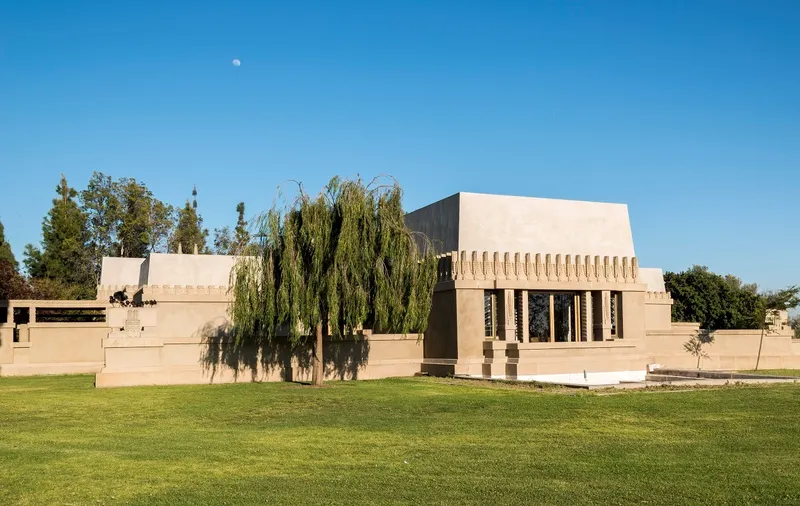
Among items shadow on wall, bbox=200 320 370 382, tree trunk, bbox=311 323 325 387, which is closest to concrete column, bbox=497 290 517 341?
shadow on wall, bbox=200 320 370 382

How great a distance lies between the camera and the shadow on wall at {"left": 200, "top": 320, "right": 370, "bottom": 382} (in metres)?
25.4

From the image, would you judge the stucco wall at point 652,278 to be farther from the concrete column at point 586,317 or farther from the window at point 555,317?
the concrete column at point 586,317

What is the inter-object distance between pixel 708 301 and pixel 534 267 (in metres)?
30.6

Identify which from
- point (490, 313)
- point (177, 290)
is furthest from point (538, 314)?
point (177, 290)

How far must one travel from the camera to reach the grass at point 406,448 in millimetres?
9047

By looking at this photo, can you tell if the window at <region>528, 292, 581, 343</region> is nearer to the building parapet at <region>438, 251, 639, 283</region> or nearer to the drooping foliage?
the building parapet at <region>438, 251, 639, 283</region>

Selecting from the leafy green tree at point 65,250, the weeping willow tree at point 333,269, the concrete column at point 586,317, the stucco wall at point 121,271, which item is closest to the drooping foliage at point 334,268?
the weeping willow tree at point 333,269

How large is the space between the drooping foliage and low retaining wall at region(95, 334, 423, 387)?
7.19 ft

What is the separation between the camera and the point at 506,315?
1086 inches

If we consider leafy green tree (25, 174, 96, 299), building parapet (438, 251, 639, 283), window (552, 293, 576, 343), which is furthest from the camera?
leafy green tree (25, 174, 96, 299)

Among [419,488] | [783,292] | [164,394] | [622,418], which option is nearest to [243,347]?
[164,394]

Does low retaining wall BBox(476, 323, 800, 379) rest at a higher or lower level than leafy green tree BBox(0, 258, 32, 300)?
lower

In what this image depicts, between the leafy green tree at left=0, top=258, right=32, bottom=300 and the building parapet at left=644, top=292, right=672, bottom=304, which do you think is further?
the leafy green tree at left=0, top=258, right=32, bottom=300

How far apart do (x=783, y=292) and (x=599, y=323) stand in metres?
11.0
